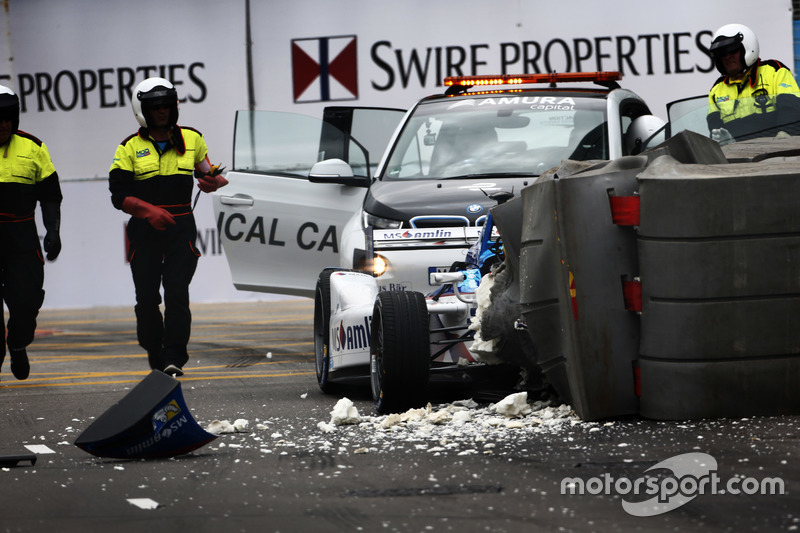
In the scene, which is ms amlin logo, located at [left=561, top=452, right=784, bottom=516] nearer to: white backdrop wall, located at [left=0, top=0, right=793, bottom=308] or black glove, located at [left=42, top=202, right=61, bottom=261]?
black glove, located at [left=42, top=202, right=61, bottom=261]

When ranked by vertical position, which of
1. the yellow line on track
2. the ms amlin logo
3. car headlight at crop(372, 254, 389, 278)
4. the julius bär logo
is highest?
the julius bär logo

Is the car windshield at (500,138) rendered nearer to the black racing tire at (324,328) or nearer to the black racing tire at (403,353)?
the black racing tire at (324,328)

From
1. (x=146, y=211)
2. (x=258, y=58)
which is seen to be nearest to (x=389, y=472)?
(x=146, y=211)

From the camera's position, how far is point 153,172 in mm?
8828

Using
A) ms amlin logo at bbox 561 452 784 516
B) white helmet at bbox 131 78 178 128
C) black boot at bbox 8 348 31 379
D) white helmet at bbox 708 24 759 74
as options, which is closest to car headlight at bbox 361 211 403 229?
white helmet at bbox 131 78 178 128

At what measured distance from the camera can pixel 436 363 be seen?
21.4ft

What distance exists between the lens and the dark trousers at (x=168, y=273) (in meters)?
8.78

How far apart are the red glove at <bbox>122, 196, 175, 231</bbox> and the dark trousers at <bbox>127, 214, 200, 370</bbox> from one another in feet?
0.53

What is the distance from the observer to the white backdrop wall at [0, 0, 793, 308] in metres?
15.1

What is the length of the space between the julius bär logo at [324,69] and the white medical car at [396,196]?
6.00 metres

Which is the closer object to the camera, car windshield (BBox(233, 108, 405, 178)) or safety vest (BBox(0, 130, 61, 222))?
safety vest (BBox(0, 130, 61, 222))

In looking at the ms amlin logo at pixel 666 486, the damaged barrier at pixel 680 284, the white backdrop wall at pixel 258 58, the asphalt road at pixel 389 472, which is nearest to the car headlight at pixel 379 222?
the asphalt road at pixel 389 472

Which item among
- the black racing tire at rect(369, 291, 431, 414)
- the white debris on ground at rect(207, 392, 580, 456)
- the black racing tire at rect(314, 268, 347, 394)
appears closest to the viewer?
the white debris on ground at rect(207, 392, 580, 456)

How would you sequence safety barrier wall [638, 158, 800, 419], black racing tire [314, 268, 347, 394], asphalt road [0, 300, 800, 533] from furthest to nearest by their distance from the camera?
black racing tire [314, 268, 347, 394]
safety barrier wall [638, 158, 800, 419]
asphalt road [0, 300, 800, 533]
